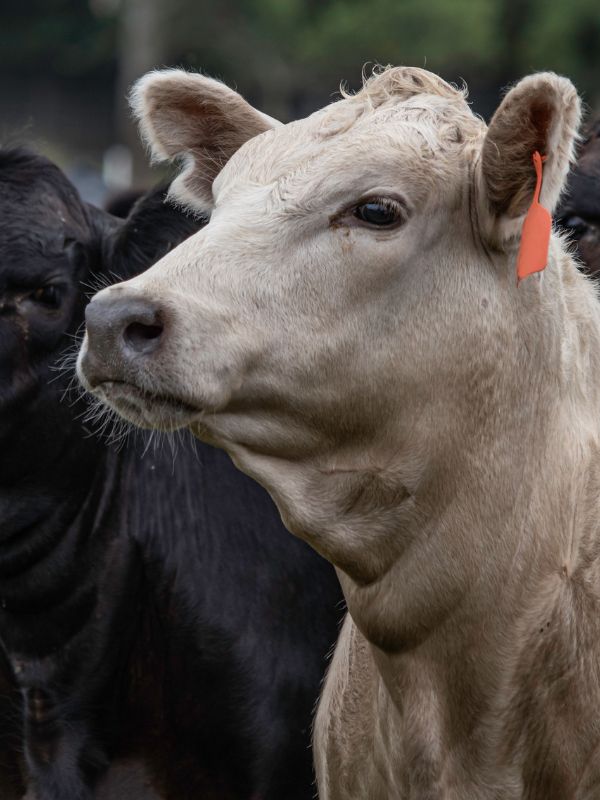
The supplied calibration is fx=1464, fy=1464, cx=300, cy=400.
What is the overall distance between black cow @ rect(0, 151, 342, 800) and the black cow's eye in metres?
1.78

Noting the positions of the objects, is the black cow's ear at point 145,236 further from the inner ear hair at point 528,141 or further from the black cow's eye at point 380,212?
the inner ear hair at point 528,141

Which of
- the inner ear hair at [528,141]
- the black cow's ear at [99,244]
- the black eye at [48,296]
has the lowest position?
the black eye at [48,296]

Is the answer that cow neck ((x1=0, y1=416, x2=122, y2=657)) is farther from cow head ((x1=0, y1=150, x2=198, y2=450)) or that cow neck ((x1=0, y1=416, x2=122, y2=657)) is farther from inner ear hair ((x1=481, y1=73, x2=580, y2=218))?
inner ear hair ((x1=481, y1=73, x2=580, y2=218))

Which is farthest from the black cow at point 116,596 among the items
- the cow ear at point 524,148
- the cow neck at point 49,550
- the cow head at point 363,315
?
the cow ear at point 524,148

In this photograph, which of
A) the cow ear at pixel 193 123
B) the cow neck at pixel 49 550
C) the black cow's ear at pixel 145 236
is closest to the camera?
the cow ear at pixel 193 123

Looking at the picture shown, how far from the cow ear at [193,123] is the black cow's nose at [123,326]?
1.14 meters

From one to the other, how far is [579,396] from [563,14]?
121ft

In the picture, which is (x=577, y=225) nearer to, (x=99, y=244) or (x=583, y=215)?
(x=583, y=215)

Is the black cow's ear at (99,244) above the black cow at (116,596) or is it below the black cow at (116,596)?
above

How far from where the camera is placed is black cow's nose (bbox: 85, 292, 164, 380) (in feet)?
10.1

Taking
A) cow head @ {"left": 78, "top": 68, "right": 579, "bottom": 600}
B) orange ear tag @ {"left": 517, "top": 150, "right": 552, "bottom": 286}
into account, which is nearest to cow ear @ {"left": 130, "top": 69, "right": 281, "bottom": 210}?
cow head @ {"left": 78, "top": 68, "right": 579, "bottom": 600}

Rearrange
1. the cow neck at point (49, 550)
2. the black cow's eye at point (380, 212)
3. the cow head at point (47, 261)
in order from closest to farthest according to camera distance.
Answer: the black cow's eye at point (380, 212) → the cow head at point (47, 261) → the cow neck at point (49, 550)

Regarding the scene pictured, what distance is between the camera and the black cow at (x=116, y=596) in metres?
4.83

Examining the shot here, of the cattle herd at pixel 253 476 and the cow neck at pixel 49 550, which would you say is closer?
the cattle herd at pixel 253 476
